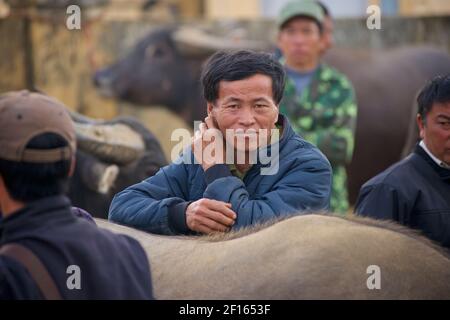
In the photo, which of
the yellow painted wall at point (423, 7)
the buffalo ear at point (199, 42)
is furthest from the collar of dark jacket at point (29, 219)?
the yellow painted wall at point (423, 7)

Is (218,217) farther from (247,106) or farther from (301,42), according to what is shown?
(301,42)

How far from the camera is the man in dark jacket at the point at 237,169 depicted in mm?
4551

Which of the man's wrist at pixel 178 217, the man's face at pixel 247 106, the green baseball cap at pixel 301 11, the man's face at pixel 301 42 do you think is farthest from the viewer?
the green baseball cap at pixel 301 11

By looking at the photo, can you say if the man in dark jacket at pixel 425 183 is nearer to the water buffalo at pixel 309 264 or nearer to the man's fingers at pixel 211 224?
the water buffalo at pixel 309 264

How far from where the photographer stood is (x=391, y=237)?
4.19 meters

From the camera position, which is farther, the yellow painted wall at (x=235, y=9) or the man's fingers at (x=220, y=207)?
the yellow painted wall at (x=235, y=9)

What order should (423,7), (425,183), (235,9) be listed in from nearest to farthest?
(425,183) < (423,7) < (235,9)

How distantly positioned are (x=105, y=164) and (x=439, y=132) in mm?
2832

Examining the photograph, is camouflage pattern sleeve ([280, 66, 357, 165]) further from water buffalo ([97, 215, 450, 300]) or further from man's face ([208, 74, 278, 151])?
water buffalo ([97, 215, 450, 300])

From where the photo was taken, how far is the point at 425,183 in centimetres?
532

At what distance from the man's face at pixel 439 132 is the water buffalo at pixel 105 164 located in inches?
99.0

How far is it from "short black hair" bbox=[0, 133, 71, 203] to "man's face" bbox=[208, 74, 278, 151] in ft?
4.42

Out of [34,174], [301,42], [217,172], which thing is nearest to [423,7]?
[301,42]
